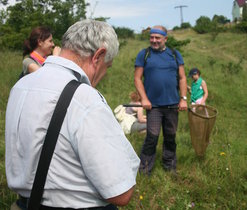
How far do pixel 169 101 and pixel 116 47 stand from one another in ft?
7.17

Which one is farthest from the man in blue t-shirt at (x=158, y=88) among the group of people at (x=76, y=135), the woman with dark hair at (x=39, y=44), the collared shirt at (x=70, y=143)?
the collared shirt at (x=70, y=143)

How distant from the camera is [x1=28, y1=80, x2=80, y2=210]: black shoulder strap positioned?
3.38 feet

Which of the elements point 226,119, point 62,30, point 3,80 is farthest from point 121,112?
point 62,30

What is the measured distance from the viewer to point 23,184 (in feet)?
3.74

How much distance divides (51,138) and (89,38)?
0.44m

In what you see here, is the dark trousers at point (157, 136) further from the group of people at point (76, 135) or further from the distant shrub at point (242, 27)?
the distant shrub at point (242, 27)

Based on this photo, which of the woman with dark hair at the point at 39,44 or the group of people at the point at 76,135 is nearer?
the group of people at the point at 76,135

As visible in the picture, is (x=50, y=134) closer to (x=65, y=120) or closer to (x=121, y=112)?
(x=65, y=120)

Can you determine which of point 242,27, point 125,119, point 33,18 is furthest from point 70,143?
point 242,27

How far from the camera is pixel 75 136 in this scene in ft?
3.33

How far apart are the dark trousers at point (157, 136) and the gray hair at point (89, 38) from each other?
2230mm

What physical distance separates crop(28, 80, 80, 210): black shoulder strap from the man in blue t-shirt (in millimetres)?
2334

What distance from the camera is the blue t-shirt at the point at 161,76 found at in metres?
3.33

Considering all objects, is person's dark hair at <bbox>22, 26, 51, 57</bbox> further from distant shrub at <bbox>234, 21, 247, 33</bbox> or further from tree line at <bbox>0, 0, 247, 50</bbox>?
distant shrub at <bbox>234, 21, 247, 33</bbox>
